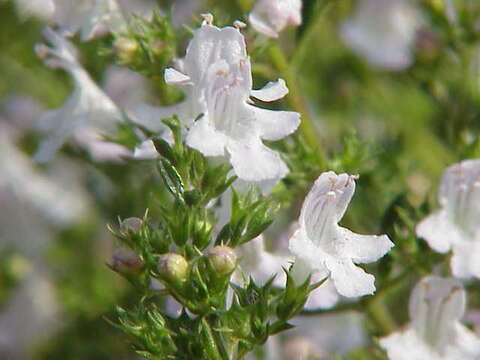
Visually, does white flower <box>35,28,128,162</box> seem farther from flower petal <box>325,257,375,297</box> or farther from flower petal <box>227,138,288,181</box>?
flower petal <box>325,257,375,297</box>

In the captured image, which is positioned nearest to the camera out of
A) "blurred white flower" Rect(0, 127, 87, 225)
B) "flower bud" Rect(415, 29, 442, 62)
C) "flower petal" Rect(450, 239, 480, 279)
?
"flower petal" Rect(450, 239, 480, 279)

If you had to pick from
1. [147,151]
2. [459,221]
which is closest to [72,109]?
[147,151]

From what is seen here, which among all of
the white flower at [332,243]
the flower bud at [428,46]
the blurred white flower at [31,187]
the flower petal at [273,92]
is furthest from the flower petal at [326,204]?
the blurred white flower at [31,187]

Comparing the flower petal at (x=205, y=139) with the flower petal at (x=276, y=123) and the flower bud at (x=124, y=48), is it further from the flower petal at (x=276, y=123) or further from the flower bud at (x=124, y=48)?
the flower bud at (x=124, y=48)

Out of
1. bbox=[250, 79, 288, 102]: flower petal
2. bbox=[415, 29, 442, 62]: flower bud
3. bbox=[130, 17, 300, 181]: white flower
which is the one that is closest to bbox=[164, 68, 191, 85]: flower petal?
bbox=[130, 17, 300, 181]: white flower

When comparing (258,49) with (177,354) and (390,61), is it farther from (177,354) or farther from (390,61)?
(390,61)

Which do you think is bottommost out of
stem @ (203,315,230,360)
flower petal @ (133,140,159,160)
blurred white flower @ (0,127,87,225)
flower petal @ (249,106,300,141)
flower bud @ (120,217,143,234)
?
blurred white flower @ (0,127,87,225)

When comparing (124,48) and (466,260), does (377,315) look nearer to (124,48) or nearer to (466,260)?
(466,260)
